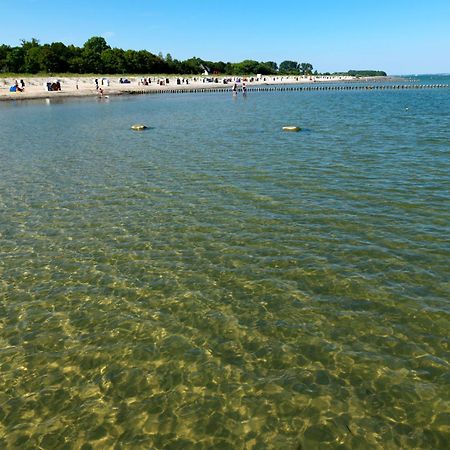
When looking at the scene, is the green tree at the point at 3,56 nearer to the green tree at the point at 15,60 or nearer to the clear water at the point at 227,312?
the green tree at the point at 15,60

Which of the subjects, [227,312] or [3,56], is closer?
[227,312]

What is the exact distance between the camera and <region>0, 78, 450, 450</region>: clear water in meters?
7.67

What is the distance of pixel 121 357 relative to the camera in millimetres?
9414

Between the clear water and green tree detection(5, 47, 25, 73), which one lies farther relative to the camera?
green tree detection(5, 47, 25, 73)

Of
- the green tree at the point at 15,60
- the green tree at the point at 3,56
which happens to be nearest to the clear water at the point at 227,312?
the green tree at the point at 15,60

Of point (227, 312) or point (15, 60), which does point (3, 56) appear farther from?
point (227, 312)

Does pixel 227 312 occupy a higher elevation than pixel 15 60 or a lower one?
lower

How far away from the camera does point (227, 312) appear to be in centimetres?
1098

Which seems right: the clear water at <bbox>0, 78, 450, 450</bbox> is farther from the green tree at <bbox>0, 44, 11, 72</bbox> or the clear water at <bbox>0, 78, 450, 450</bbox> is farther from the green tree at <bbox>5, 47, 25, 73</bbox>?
the green tree at <bbox>0, 44, 11, 72</bbox>

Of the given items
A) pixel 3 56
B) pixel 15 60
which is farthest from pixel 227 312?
pixel 3 56

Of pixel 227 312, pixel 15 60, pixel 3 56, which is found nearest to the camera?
pixel 227 312

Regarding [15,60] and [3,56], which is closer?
[15,60]

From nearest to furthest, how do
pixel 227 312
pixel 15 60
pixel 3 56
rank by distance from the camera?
pixel 227 312
pixel 15 60
pixel 3 56

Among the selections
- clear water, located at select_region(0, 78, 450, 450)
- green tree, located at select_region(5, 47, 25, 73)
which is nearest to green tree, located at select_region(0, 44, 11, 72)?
green tree, located at select_region(5, 47, 25, 73)
